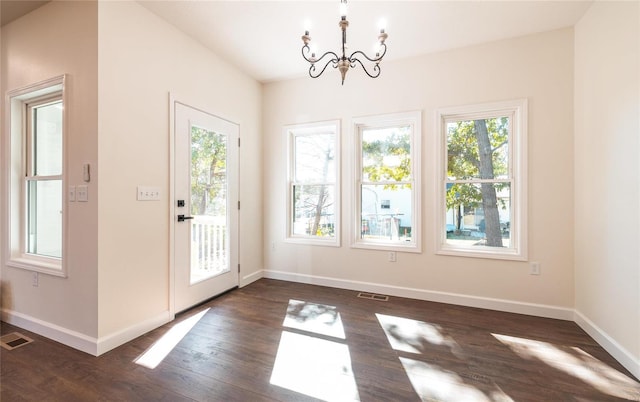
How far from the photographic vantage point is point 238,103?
12.1ft

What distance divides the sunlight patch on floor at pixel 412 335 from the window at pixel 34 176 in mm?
3106

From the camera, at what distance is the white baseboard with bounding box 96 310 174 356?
2171 mm

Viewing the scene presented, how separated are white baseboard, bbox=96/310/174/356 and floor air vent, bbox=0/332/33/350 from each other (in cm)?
77

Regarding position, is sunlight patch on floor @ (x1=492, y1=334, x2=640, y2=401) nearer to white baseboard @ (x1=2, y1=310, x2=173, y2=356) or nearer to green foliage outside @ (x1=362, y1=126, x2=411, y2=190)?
green foliage outside @ (x1=362, y1=126, x2=411, y2=190)

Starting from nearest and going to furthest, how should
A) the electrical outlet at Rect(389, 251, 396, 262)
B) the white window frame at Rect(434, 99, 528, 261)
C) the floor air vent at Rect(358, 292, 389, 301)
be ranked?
the white window frame at Rect(434, 99, 528, 261)
the floor air vent at Rect(358, 292, 389, 301)
the electrical outlet at Rect(389, 251, 396, 262)

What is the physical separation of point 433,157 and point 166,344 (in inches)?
130

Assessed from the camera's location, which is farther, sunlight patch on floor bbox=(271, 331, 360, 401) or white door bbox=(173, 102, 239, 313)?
white door bbox=(173, 102, 239, 313)

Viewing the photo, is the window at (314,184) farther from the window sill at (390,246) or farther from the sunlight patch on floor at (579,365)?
the sunlight patch on floor at (579,365)

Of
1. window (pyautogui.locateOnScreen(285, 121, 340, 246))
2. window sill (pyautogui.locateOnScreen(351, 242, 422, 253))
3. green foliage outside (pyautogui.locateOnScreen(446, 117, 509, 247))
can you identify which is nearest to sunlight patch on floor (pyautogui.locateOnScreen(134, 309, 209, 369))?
window (pyautogui.locateOnScreen(285, 121, 340, 246))

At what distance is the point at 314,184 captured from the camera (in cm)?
398

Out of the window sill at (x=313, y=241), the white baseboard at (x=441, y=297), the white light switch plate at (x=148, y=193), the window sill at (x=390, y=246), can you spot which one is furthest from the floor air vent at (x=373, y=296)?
the white light switch plate at (x=148, y=193)

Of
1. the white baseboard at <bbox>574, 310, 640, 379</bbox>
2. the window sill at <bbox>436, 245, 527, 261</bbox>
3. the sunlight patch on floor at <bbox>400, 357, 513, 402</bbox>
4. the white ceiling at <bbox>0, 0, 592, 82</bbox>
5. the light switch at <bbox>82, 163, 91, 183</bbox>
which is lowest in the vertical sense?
the sunlight patch on floor at <bbox>400, 357, 513, 402</bbox>

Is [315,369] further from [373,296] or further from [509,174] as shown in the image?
[509,174]

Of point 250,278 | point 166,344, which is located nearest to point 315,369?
point 166,344
